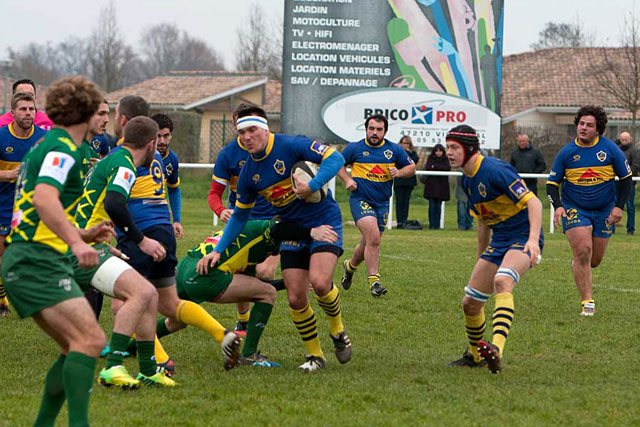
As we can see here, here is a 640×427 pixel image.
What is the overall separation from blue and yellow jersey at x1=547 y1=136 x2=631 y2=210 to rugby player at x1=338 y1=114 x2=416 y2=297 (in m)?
2.26

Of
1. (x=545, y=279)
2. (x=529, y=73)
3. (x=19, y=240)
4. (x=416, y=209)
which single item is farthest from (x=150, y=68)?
(x=19, y=240)

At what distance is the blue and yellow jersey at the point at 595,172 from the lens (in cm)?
965

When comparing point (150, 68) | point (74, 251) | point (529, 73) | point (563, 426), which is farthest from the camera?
point (150, 68)

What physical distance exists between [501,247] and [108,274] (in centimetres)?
293

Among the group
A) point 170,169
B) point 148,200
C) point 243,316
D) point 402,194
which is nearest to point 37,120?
point 170,169

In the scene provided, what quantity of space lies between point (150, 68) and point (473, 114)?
8883cm

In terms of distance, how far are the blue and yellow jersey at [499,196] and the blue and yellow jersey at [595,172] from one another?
297 cm

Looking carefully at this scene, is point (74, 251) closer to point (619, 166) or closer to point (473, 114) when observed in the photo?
point (619, 166)

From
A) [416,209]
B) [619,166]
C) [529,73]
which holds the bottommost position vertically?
[416,209]

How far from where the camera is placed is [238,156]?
9.09 metres

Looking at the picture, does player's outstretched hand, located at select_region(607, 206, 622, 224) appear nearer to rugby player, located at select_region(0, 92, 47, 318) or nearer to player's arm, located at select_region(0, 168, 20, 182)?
rugby player, located at select_region(0, 92, 47, 318)

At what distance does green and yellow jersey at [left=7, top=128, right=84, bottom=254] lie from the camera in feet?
14.7

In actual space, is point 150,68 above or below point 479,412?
above

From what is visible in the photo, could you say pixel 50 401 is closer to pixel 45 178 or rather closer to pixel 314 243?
pixel 45 178
